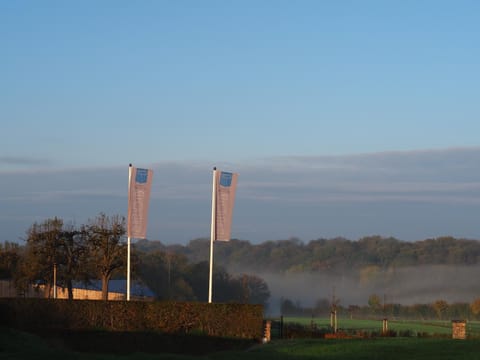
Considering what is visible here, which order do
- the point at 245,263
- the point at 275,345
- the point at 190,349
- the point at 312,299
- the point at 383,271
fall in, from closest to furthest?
→ 1. the point at 275,345
2. the point at 190,349
3. the point at 312,299
4. the point at 383,271
5. the point at 245,263

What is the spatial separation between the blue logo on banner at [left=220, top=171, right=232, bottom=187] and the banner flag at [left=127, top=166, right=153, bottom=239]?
357 centimetres

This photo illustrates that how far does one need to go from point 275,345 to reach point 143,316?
8957mm

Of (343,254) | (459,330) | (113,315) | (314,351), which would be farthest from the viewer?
(343,254)

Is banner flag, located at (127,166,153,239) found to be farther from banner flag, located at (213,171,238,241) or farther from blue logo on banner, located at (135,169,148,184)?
banner flag, located at (213,171,238,241)

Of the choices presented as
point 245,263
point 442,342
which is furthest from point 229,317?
point 245,263

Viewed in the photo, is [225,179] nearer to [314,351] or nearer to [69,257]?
[314,351]

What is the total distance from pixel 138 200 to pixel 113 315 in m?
6.21

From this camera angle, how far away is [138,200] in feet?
129

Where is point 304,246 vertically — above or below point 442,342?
above

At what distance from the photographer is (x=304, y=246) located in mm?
126812

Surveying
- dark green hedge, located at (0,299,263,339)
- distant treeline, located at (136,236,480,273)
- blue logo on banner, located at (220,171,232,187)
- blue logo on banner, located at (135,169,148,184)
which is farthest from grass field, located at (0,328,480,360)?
distant treeline, located at (136,236,480,273)

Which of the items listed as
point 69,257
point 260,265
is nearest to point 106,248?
point 69,257

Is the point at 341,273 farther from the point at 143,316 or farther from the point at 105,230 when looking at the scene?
the point at 143,316

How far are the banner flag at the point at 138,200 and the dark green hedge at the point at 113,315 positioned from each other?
403 cm
